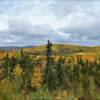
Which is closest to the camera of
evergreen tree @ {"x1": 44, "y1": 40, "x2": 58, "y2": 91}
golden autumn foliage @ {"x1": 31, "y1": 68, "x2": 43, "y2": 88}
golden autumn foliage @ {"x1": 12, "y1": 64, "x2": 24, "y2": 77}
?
evergreen tree @ {"x1": 44, "y1": 40, "x2": 58, "y2": 91}

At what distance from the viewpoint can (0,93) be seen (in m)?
26.1

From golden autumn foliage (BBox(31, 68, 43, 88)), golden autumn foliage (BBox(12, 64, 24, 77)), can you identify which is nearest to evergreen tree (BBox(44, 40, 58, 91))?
golden autumn foliage (BBox(31, 68, 43, 88))

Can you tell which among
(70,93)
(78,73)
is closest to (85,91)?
(70,93)

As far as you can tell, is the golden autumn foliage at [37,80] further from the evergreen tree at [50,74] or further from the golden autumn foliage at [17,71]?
the golden autumn foliage at [17,71]

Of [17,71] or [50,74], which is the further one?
[17,71]

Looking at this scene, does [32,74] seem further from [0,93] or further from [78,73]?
[0,93]

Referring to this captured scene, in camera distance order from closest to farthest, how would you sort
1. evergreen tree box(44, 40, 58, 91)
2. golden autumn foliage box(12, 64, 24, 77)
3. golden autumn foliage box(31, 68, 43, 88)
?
evergreen tree box(44, 40, 58, 91)
golden autumn foliage box(31, 68, 43, 88)
golden autumn foliage box(12, 64, 24, 77)

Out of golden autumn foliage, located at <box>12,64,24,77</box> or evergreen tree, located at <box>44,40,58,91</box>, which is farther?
golden autumn foliage, located at <box>12,64,24,77</box>

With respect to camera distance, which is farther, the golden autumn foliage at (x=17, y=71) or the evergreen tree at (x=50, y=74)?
the golden autumn foliage at (x=17, y=71)

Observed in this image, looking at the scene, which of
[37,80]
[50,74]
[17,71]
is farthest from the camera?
[17,71]

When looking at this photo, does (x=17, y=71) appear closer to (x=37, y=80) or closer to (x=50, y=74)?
(x=37, y=80)

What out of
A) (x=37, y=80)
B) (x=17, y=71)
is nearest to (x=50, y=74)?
(x=37, y=80)

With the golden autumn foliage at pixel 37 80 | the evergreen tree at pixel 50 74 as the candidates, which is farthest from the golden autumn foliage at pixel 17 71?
the evergreen tree at pixel 50 74

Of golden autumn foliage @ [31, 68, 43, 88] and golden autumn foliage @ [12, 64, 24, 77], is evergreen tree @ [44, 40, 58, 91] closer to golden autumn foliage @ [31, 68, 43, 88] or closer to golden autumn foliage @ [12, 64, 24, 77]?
golden autumn foliage @ [31, 68, 43, 88]
